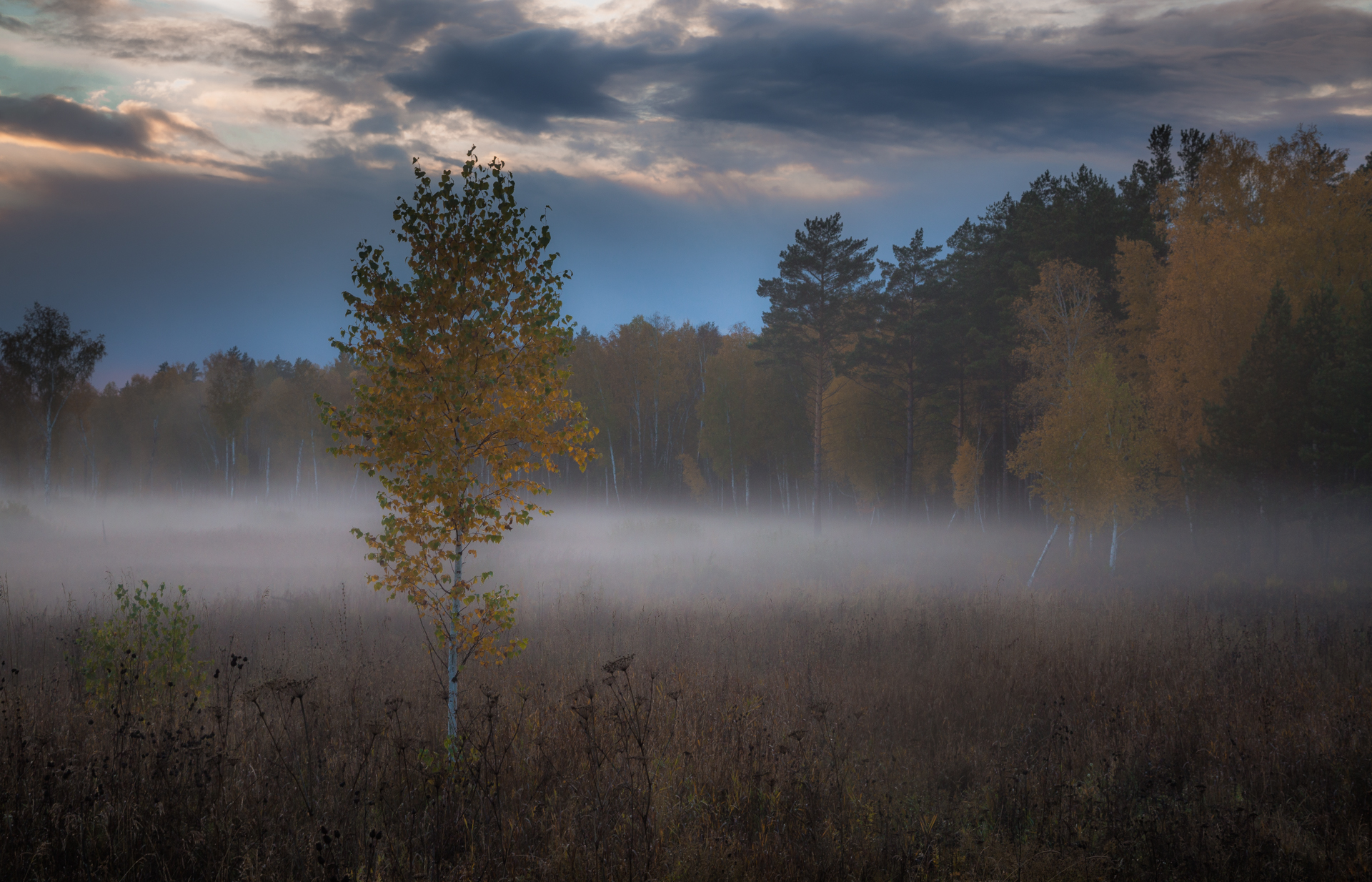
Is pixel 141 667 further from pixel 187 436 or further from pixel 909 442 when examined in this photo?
pixel 187 436

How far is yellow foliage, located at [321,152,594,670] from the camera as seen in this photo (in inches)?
234

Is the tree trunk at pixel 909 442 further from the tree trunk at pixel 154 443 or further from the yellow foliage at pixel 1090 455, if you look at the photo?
the tree trunk at pixel 154 443

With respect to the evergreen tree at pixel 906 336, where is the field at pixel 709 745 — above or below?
below

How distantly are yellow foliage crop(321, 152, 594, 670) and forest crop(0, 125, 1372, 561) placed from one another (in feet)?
4.70

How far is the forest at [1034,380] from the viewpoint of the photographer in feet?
67.1

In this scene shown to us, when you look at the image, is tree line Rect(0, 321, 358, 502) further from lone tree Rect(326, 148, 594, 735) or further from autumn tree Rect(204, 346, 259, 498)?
lone tree Rect(326, 148, 594, 735)

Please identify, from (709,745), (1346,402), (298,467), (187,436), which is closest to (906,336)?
(1346,402)

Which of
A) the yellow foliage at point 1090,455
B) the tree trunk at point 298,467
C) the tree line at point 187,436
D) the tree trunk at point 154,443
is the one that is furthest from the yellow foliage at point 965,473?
the tree trunk at point 154,443

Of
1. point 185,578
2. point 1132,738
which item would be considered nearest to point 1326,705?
point 1132,738

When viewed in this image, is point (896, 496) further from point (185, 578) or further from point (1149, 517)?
point (185, 578)

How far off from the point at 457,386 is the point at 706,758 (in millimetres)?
4017

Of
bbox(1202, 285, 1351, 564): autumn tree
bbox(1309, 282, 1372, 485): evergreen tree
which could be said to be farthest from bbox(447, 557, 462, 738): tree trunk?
bbox(1202, 285, 1351, 564): autumn tree

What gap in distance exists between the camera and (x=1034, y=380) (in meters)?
28.3

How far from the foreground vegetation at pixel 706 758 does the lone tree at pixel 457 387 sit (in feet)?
4.42
